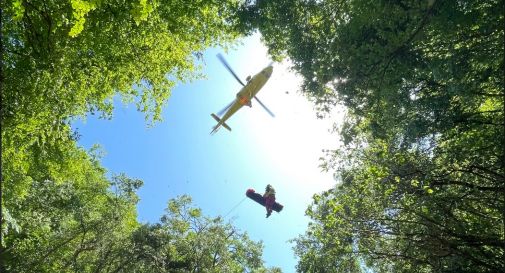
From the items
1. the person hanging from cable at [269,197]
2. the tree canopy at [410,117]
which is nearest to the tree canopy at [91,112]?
the tree canopy at [410,117]

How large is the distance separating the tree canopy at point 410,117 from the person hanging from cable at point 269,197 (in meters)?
1.38

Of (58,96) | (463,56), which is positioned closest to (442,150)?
(463,56)

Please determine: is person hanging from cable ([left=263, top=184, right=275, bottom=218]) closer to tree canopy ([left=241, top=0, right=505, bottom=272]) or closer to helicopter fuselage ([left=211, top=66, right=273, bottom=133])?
tree canopy ([left=241, top=0, right=505, bottom=272])

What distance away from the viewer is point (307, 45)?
11.4 m

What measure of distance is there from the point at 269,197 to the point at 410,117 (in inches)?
212

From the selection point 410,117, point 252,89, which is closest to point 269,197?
point 410,117

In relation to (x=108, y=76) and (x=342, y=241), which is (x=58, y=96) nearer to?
(x=108, y=76)

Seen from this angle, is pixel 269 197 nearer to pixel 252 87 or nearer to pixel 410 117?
pixel 410 117

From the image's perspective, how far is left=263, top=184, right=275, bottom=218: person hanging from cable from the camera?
486 inches

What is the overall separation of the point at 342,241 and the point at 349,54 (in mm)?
6515

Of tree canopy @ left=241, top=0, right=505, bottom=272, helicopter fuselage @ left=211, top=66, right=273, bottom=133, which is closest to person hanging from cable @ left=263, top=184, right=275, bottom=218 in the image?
tree canopy @ left=241, top=0, right=505, bottom=272

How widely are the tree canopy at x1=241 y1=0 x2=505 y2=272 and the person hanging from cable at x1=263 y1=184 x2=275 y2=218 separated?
1383mm

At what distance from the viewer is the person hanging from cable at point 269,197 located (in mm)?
12352

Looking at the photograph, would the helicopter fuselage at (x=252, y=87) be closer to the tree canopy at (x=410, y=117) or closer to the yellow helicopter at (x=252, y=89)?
the yellow helicopter at (x=252, y=89)
